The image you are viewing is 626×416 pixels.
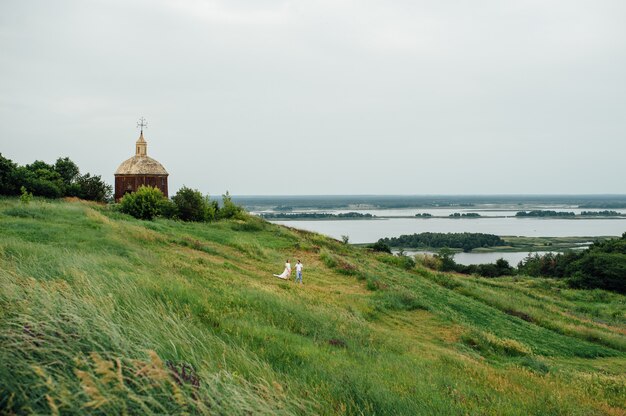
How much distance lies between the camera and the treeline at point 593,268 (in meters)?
46.9

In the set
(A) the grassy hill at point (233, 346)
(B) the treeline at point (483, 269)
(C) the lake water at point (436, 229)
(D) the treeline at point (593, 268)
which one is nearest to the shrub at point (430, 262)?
(B) the treeline at point (483, 269)

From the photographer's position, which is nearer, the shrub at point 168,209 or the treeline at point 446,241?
the shrub at point 168,209

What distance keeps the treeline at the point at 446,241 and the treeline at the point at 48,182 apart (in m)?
61.0

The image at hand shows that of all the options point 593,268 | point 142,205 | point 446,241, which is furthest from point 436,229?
point 142,205

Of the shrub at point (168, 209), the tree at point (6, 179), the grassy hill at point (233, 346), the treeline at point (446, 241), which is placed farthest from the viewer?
the treeline at point (446, 241)

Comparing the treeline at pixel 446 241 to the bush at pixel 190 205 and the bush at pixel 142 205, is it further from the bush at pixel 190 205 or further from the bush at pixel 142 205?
the bush at pixel 142 205

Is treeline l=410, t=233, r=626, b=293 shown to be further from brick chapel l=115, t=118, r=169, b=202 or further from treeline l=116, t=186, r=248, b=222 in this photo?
brick chapel l=115, t=118, r=169, b=202

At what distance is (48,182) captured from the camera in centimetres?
3681

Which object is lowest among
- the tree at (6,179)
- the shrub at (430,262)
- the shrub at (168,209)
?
the shrub at (430,262)

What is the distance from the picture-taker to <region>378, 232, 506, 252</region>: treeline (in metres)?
95.8

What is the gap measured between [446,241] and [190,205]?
73.6 m

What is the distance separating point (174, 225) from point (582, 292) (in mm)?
38589

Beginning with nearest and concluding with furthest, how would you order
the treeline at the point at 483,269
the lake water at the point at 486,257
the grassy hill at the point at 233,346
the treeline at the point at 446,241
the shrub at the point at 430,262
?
1. the grassy hill at the point at 233,346
2. the shrub at the point at 430,262
3. the treeline at the point at 483,269
4. the lake water at the point at 486,257
5. the treeline at the point at 446,241

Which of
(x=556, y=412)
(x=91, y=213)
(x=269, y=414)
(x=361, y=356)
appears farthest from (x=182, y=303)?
(x=91, y=213)
